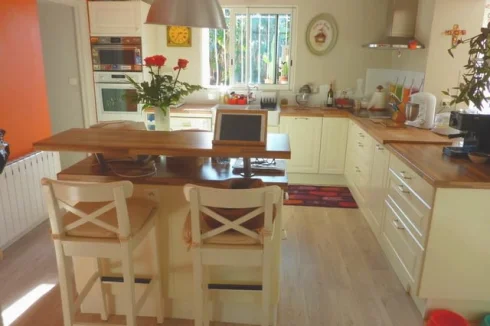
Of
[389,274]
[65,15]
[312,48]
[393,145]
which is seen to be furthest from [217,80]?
[389,274]

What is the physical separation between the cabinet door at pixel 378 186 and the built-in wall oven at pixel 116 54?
115 inches

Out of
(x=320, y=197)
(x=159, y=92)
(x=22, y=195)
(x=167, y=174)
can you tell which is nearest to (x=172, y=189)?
(x=167, y=174)

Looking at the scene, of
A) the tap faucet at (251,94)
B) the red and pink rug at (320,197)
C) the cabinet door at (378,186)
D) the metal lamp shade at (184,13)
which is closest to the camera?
the metal lamp shade at (184,13)

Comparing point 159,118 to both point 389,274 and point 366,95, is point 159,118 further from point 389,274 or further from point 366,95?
point 366,95

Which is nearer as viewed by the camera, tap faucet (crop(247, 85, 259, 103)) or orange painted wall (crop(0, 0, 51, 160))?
orange painted wall (crop(0, 0, 51, 160))

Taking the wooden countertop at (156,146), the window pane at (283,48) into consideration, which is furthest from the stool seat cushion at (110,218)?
the window pane at (283,48)

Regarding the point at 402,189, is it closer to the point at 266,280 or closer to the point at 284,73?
the point at 266,280

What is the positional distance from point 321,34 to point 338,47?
29 centimetres

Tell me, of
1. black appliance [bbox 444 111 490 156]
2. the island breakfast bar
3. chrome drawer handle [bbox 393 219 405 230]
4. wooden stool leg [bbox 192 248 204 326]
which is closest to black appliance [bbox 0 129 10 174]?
the island breakfast bar

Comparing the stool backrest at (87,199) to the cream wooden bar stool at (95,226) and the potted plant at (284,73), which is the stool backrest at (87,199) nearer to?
the cream wooden bar stool at (95,226)

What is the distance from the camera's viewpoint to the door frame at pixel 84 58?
4332 millimetres

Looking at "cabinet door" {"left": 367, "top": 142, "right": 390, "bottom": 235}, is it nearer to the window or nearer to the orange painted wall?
the window

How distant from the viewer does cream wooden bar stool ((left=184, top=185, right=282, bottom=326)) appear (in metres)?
1.59

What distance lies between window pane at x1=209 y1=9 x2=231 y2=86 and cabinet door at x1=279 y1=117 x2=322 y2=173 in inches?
49.1
